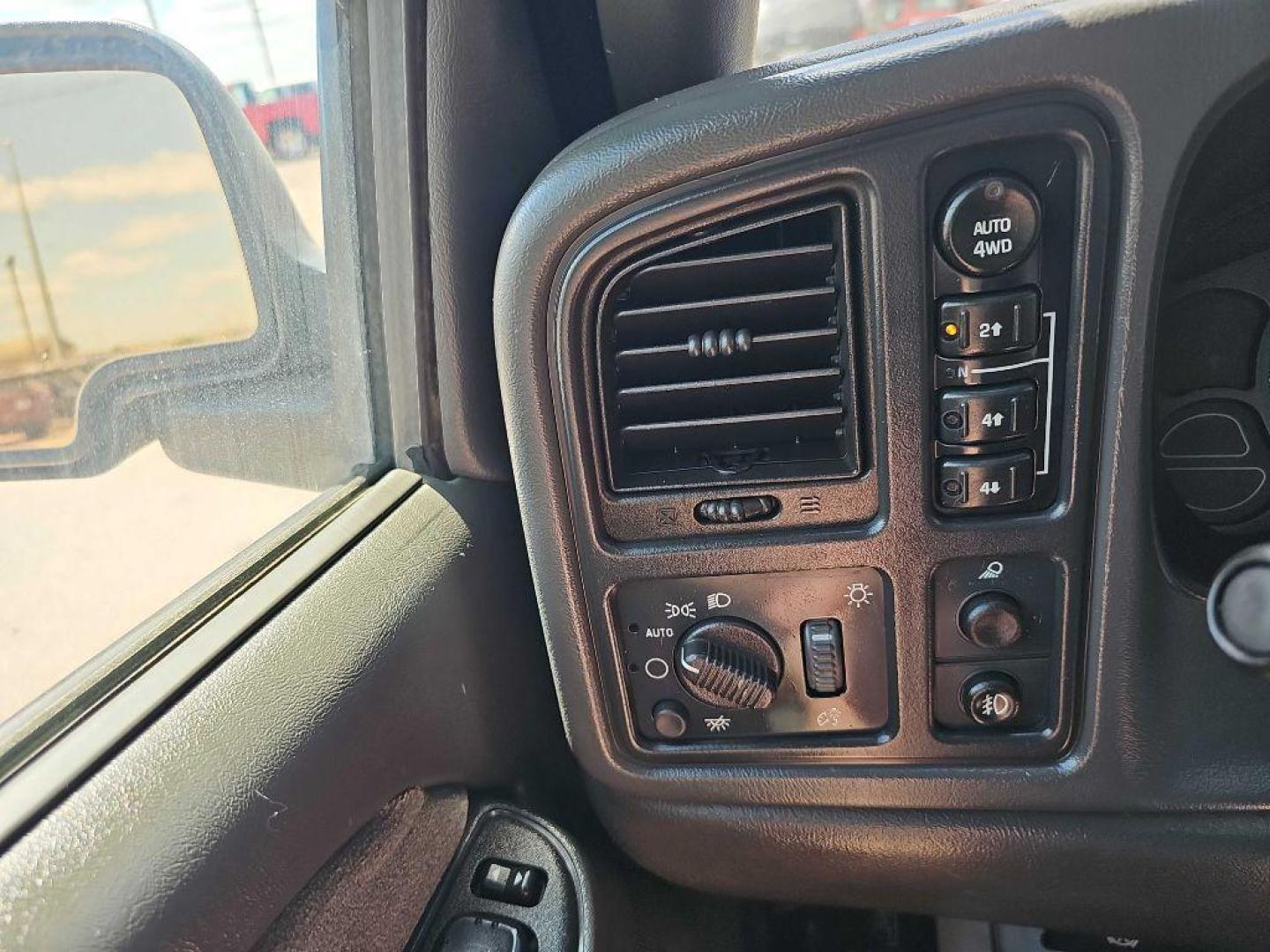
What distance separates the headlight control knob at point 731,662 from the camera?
92 centimetres

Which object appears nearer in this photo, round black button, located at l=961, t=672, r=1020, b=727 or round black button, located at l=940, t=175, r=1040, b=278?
round black button, located at l=940, t=175, r=1040, b=278

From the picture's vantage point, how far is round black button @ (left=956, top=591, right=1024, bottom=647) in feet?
2.89

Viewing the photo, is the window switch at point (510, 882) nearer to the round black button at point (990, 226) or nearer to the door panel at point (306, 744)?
the door panel at point (306, 744)

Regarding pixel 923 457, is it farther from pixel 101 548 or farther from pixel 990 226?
pixel 101 548

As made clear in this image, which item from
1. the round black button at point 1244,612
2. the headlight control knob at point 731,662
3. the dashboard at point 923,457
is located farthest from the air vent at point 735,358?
the round black button at point 1244,612

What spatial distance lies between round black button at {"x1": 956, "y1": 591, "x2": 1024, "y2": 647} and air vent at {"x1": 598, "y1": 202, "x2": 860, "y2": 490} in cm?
18

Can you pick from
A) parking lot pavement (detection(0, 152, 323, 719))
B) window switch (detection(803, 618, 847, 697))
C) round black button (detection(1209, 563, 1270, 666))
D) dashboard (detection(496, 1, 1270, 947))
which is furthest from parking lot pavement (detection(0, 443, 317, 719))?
round black button (detection(1209, 563, 1270, 666))

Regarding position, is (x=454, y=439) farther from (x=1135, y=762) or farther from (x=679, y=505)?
(x=1135, y=762)

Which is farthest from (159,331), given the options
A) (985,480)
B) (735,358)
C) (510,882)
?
(985,480)

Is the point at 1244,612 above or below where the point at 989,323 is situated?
below

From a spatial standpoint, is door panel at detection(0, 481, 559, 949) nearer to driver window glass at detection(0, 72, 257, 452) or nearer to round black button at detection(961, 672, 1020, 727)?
driver window glass at detection(0, 72, 257, 452)

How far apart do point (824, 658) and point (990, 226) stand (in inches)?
16.3

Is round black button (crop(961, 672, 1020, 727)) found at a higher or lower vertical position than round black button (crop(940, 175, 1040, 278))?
lower

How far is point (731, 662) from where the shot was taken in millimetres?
922
